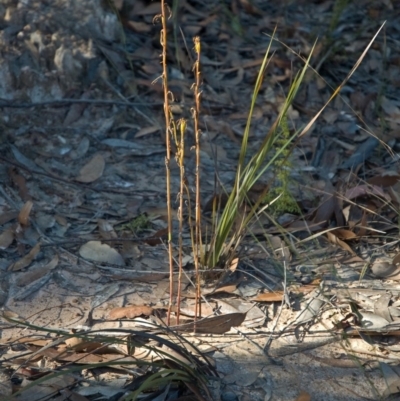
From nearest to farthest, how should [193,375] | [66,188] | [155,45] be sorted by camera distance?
[193,375] → [66,188] → [155,45]

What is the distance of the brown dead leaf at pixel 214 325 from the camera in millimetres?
2713

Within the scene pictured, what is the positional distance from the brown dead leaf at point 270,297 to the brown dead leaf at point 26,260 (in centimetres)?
87

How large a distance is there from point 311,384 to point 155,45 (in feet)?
8.30

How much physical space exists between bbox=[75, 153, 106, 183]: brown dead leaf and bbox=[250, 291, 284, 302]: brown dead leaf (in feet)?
3.69

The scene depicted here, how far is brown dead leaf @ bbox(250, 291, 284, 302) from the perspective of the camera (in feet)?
9.57

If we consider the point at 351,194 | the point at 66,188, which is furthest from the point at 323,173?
the point at 66,188

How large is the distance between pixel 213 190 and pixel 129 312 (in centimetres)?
100

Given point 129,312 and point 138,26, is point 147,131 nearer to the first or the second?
point 138,26

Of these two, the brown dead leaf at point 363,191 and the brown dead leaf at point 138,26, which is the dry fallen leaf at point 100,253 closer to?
the brown dead leaf at point 363,191

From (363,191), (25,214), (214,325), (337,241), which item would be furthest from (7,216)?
(363,191)

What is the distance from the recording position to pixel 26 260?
10.3ft

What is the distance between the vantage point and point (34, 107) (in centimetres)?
402

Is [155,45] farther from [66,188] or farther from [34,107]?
[66,188]

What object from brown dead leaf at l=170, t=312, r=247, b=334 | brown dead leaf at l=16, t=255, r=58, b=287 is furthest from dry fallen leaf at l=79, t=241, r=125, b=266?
brown dead leaf at l=170, t=312, r=247, b=334
